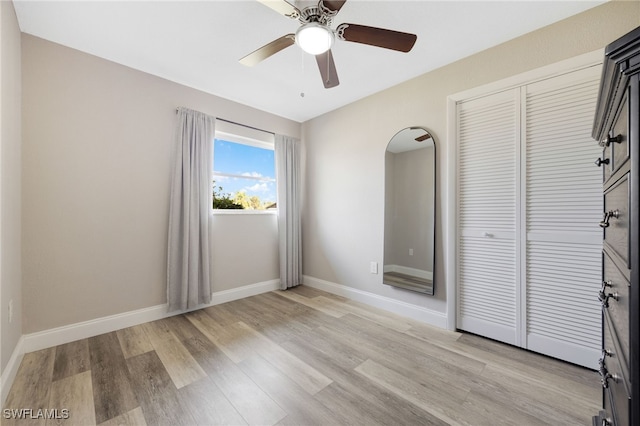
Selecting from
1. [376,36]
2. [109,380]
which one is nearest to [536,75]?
[376,36]

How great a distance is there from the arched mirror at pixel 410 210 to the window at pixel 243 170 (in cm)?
170

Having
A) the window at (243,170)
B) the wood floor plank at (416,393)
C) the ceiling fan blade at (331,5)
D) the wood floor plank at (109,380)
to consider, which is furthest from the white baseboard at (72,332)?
the ceiling fan blade at (331,5)

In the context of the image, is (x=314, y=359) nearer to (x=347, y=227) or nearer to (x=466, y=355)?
(x=466, y=355)

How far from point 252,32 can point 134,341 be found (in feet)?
9.02

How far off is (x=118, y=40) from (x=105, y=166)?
108 cm

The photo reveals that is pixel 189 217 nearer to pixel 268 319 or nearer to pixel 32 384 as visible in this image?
pixel 268 319

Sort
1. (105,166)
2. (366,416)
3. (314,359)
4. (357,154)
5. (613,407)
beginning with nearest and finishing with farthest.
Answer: (613,407) < (366,416) < (314,359) < (105,166) < (357,154)

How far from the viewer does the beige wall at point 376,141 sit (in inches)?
74.3

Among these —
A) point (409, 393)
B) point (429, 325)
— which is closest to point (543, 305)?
point (429, 325)

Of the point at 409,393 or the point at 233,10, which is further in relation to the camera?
the point at 233,10

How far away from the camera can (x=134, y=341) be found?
2.21m

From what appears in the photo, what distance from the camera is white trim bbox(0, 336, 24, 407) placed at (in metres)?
1.48

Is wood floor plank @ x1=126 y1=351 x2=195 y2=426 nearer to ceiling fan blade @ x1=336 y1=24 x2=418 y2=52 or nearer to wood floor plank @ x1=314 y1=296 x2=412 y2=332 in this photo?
wood floor plank @ x1=314 y1=296 x2=412 y2=332

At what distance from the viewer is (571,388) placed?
1.63 m
